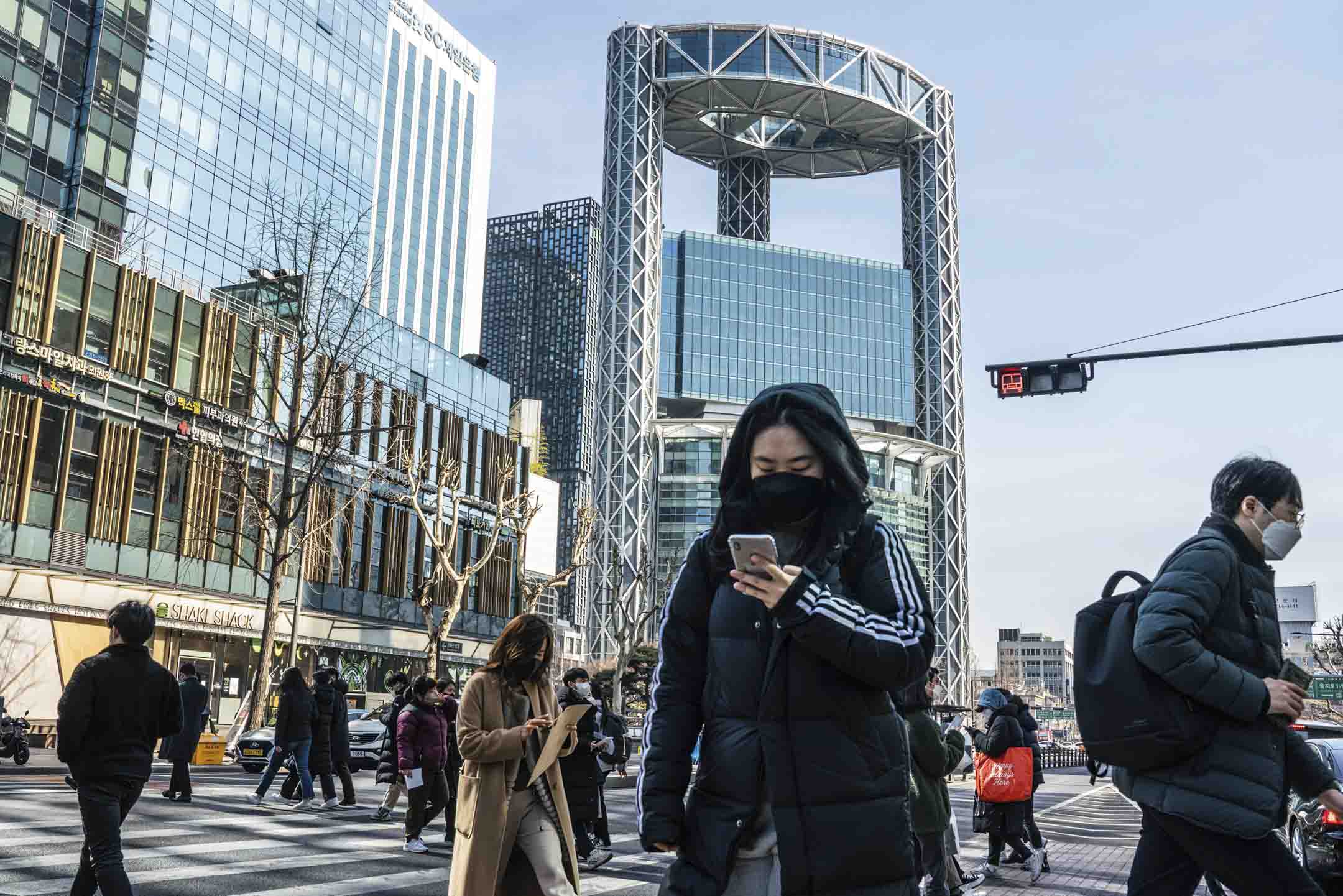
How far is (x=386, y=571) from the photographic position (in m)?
46.9

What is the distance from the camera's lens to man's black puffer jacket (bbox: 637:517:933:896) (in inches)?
102

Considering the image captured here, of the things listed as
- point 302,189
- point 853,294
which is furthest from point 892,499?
point 302,189

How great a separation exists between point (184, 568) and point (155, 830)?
26949 millimetres

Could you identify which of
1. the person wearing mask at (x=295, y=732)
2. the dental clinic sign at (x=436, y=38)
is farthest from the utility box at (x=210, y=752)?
the dental clinic sign at (x=436, y=38)

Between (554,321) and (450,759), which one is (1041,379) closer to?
(450,759)

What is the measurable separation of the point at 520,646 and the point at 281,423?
36.2 m

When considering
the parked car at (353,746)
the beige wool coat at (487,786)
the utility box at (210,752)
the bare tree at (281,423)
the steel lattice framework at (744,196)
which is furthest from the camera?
the steel lattice framework at (744,196)

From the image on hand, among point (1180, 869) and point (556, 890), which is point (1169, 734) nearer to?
point (1180, 869)

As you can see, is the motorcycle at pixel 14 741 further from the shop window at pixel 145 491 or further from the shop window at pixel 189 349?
the shop window at pixel 189 349

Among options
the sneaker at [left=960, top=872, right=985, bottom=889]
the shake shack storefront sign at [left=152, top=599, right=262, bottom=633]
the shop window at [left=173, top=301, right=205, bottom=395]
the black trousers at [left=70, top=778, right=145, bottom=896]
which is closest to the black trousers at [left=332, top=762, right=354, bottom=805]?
the sneaker at [left=960, top=872, right=985, bottom=889]


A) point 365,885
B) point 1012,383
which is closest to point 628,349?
point 1012,383

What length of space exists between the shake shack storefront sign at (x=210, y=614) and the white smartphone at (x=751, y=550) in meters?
34.1

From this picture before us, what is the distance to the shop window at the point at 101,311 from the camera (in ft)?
108

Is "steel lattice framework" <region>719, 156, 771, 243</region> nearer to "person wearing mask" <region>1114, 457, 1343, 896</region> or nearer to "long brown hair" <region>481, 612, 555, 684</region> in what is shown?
"long brown hair" <region>481, 612, 555, 684</region>
